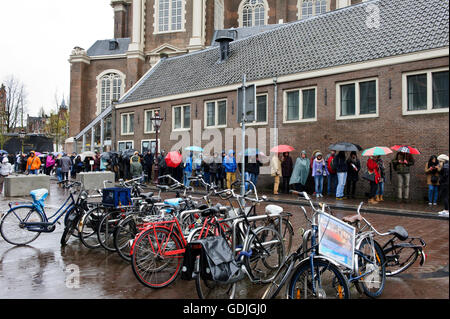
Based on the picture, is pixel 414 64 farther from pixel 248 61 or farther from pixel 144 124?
pixel 144 124

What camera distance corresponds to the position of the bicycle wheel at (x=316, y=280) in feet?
11.6

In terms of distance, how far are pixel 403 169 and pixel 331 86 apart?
16.5ft

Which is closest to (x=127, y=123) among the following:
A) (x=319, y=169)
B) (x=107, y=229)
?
(x=319, y=169)

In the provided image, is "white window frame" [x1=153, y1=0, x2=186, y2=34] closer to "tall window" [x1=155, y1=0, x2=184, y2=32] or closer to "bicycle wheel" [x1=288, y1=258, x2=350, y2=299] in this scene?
"tall window" [x1=155, y1=0, x2=184, y2=32]

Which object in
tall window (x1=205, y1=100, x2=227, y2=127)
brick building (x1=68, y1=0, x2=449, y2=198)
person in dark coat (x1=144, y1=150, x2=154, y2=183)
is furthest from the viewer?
person in dark coat (x1=144, y1=150, x2=154, y2=183)

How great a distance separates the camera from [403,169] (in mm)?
12273

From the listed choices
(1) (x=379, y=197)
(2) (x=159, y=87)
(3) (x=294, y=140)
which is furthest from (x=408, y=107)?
(2) (x=159, y=87)

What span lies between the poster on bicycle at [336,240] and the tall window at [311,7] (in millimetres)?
35471

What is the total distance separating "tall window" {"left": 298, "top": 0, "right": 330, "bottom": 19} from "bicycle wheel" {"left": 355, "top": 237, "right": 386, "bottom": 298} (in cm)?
3501

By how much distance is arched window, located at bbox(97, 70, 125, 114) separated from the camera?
4128 cm

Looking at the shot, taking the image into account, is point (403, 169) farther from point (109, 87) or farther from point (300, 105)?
point (109, 87)

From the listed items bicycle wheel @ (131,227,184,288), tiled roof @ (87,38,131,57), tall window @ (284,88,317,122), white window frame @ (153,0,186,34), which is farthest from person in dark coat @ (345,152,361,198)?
tiled roof @ (87,38,131,57)

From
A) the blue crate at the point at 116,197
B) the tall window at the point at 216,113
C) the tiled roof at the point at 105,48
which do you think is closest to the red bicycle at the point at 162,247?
the blue crate at the point at 116,197

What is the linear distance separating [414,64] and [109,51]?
123 ft
